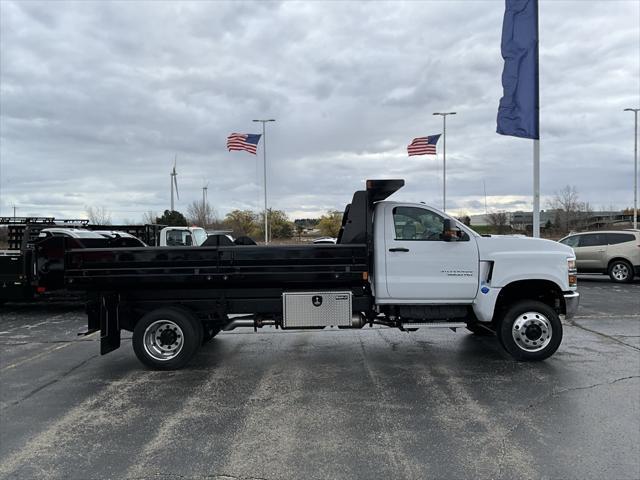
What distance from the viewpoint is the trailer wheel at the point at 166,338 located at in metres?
6.50

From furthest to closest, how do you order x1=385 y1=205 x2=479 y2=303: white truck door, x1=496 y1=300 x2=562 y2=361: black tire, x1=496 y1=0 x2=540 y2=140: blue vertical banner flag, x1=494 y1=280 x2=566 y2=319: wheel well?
x1=496 y1=0 x2=540 y2=140: blue vertical banner flag < x1=494 y1=280 x2=566 y2=319: wheel well < x1=385 y1=205 x2=479 y2=303: white truck door < x1=496 y1=300 x2=562 y2=361: black tire

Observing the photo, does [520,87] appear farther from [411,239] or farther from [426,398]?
[426,398]

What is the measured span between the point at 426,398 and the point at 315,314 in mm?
1916

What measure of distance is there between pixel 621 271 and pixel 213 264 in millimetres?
14785

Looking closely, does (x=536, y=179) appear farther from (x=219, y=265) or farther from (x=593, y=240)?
(x=219, y=265)

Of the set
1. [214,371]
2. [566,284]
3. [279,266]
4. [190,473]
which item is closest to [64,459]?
[190,473]

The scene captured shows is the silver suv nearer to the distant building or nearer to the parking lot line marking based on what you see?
the parking lot line marking

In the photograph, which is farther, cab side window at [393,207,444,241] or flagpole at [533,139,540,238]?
flagpole at [533,139,540,238]

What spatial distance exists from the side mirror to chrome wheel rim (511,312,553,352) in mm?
1368

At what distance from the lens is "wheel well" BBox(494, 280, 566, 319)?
685 centimetres

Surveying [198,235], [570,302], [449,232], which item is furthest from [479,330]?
[198,235]

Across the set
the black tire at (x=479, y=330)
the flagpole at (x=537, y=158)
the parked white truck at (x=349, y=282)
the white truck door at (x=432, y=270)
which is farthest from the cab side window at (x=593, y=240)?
the white truck door at (x=432, y=270)

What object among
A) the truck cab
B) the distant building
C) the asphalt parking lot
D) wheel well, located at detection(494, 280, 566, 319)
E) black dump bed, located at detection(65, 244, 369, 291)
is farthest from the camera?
the distant building

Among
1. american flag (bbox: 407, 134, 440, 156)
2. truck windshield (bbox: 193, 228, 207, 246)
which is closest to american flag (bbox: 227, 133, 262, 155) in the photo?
american flag (bbox: 407, 134, 440, 156)
